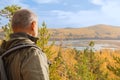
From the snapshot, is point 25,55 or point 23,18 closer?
point 25,55

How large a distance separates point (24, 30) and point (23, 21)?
0.09 metres

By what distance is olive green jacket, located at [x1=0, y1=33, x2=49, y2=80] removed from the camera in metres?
3.29

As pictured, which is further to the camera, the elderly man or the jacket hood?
the jacket hood

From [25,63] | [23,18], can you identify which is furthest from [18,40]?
[25,63]

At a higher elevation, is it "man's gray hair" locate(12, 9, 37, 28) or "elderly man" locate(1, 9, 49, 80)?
"man's gray hair" locate(12, 9, 37, 28)

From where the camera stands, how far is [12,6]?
14906 mm

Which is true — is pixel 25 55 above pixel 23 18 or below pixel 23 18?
below

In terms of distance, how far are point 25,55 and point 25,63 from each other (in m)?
0.09

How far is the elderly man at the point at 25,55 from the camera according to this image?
3.30 meters

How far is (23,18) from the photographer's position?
139 inches

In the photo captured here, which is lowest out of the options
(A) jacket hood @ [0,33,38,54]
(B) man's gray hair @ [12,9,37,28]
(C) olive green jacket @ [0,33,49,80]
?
(C) olive green jacket @ [0,33,49,80]

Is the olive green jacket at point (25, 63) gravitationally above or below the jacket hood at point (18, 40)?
below

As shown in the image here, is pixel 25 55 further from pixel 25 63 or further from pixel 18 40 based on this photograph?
pixel 18 40

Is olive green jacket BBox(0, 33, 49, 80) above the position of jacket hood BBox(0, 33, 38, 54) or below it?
below
